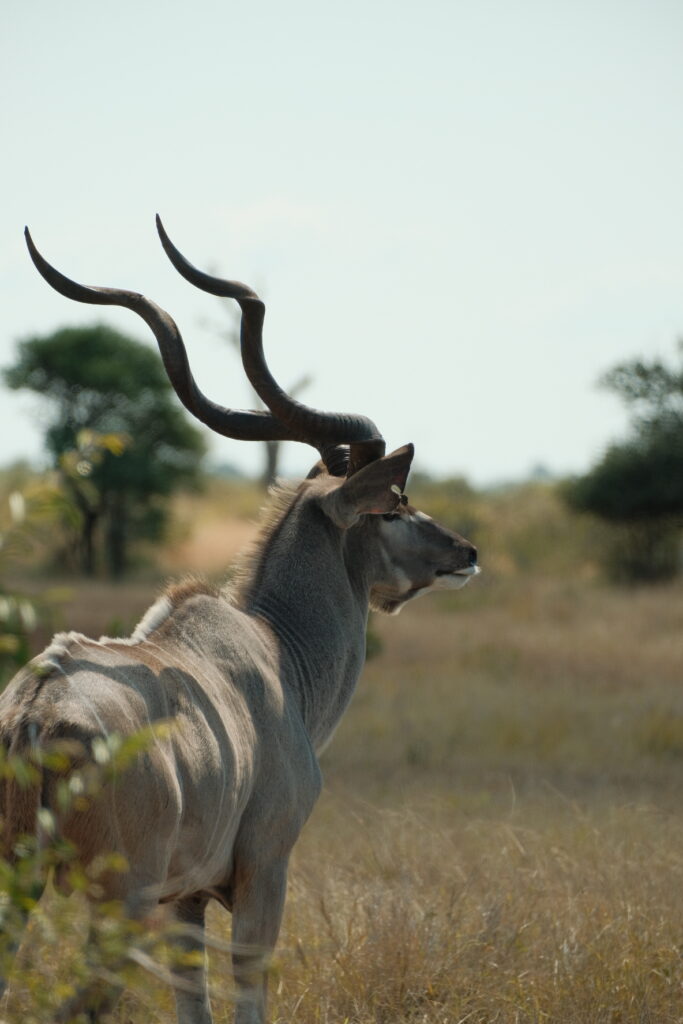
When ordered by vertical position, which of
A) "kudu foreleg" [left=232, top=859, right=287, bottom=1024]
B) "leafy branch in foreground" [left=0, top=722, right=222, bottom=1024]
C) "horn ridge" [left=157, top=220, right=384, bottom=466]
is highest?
"horn ridge" [left=157, top=220, right=384, bottom=466]

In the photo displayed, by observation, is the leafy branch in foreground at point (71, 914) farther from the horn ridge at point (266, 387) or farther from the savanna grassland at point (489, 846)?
the horn ridge at point (266, 387)

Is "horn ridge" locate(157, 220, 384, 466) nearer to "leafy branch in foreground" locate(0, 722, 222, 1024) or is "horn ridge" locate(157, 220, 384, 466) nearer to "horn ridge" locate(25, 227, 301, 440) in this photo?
"horn ridge" locate(25, 227, 301, 440)

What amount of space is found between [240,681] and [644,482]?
23581mm

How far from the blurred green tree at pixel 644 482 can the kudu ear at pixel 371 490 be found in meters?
21.8

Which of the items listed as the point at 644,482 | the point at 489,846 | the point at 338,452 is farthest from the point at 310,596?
the point at 644,482

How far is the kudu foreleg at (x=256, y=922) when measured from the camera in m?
3.90

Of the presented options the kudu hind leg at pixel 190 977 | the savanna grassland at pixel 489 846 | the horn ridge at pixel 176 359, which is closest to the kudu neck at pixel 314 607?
the horn ridge at pixel 176 359

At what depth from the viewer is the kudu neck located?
466 centimetres

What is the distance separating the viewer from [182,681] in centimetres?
361

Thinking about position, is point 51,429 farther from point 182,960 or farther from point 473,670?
point 182,960

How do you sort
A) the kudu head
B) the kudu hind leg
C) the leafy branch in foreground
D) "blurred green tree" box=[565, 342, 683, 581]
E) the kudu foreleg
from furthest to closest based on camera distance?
1. "blurred green tree" box=[565, 342, 683, 581]
2. the kudu head
3. the kudu hind leg
4. the kudu foreleg
5. the leafy branch in foreground

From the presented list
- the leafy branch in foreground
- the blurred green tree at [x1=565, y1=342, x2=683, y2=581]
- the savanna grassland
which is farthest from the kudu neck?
the blurred green tree at [x1=565, y1=342, x2=683, y2=581]

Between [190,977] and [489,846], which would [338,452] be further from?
[489,846]

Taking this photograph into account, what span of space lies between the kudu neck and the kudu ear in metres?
0.13
